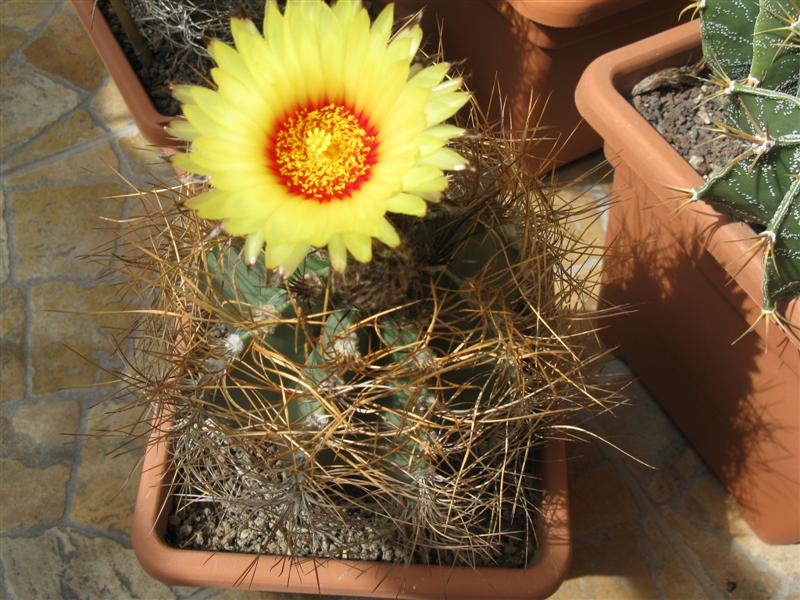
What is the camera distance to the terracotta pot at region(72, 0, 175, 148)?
1.42 metres

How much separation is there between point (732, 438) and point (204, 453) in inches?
29.2

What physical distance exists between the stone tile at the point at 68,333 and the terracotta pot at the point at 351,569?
0.50 meters

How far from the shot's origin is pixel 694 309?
3.74 ft

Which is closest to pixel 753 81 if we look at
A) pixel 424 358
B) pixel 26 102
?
pixel 424 358

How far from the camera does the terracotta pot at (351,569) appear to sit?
3.12 feet

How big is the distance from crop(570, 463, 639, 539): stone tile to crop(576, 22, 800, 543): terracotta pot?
0.45ft

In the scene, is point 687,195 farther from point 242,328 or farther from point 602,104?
point 242,328

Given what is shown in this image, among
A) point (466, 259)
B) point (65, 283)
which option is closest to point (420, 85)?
point (466, 259)

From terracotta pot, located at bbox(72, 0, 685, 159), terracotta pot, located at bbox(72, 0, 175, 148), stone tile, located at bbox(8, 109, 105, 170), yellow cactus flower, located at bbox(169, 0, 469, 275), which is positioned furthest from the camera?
stone tile, located at bbox(8, 109, 105, 170)

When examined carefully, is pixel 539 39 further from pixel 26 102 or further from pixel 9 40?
pixel 9 40

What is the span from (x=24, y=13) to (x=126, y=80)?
572 millimetres

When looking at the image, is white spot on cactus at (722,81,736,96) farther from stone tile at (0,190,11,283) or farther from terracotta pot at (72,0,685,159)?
stone tile at (0,190,11,283)

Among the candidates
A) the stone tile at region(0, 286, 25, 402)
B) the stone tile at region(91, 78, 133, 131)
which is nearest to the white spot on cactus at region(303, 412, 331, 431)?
the stone tile at region(0, 286, 25, 402)

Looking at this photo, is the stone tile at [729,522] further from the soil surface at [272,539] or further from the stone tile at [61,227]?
the stone tile at [61,227]
